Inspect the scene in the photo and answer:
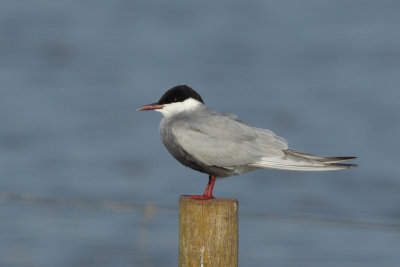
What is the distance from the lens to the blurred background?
302 inches

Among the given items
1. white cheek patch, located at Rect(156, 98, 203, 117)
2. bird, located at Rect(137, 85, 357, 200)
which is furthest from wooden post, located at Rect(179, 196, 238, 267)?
white cheek patch, located at Rect(156, 98, 203, 117)

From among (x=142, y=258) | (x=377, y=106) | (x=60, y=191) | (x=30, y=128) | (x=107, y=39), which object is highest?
(x=107, y=39)

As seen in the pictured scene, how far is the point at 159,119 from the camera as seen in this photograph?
12.1 meters

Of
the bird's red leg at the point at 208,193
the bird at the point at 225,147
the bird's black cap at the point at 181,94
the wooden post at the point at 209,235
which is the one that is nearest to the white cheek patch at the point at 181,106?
the bird's black cap at the point at 181,94

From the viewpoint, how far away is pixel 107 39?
1681 cm

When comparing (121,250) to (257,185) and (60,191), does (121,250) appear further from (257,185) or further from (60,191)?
(257,185)

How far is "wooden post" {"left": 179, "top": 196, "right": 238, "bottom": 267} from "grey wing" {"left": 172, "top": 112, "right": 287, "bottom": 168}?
88 cm

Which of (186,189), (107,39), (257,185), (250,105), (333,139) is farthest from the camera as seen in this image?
(107,39)

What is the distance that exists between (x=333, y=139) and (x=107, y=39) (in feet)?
21.2

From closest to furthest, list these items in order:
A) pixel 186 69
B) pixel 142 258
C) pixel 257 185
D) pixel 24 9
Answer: pixel 142 258
pixel 257 185
pixel 186 69
pixel 24 9

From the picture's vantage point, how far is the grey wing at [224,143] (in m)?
4.67

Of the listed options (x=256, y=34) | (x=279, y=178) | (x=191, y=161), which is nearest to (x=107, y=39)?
(x=256, y=34)

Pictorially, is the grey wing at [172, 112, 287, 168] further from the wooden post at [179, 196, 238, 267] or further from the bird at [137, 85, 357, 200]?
the wooden post at [179, 196, 238, 267]

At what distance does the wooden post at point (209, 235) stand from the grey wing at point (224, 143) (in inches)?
34.7
